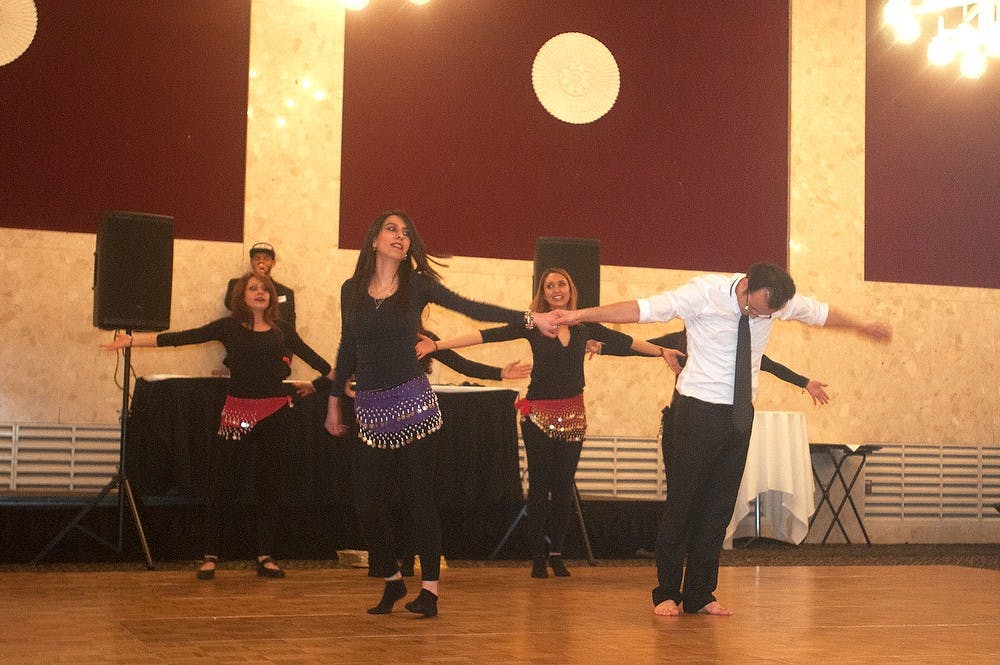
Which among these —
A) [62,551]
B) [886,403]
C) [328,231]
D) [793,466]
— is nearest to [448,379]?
[328,231]

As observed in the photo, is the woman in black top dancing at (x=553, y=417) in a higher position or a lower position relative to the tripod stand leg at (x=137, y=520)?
higher

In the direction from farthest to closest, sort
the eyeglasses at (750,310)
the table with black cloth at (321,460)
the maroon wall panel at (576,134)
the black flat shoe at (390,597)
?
the maroon wall panel at (576,134)
the table with black cloth at (321,460)
the eyeglasses at (750,310)
the black flat shoe at (390,597)

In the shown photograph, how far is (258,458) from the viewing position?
5785mm

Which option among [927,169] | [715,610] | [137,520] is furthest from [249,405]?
[927,169]

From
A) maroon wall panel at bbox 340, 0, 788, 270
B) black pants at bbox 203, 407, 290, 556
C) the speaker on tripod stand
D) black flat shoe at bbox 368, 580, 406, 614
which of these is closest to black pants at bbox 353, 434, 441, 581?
black flat shoe at bbox 368, 580, 406, 614

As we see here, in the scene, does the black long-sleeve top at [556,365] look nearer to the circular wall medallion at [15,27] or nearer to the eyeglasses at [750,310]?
the eyeglasses at [750,310]

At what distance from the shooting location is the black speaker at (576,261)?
7293 millimetres

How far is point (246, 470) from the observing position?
19.1 feet

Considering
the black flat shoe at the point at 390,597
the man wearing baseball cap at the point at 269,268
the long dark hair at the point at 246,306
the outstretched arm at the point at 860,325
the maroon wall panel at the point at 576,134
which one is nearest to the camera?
the black flat shoe at the point at 390,597

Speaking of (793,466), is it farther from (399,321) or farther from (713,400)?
(399,321)

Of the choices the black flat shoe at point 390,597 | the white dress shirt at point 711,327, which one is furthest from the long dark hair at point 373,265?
the black flat shoe at point 390,597

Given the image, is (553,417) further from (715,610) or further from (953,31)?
(953,31)

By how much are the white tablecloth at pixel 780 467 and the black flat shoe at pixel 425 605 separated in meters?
4.26

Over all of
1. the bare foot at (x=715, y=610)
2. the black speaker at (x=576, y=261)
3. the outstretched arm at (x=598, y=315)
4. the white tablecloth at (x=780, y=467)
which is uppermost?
the black speaker at (x=576, y=261)
